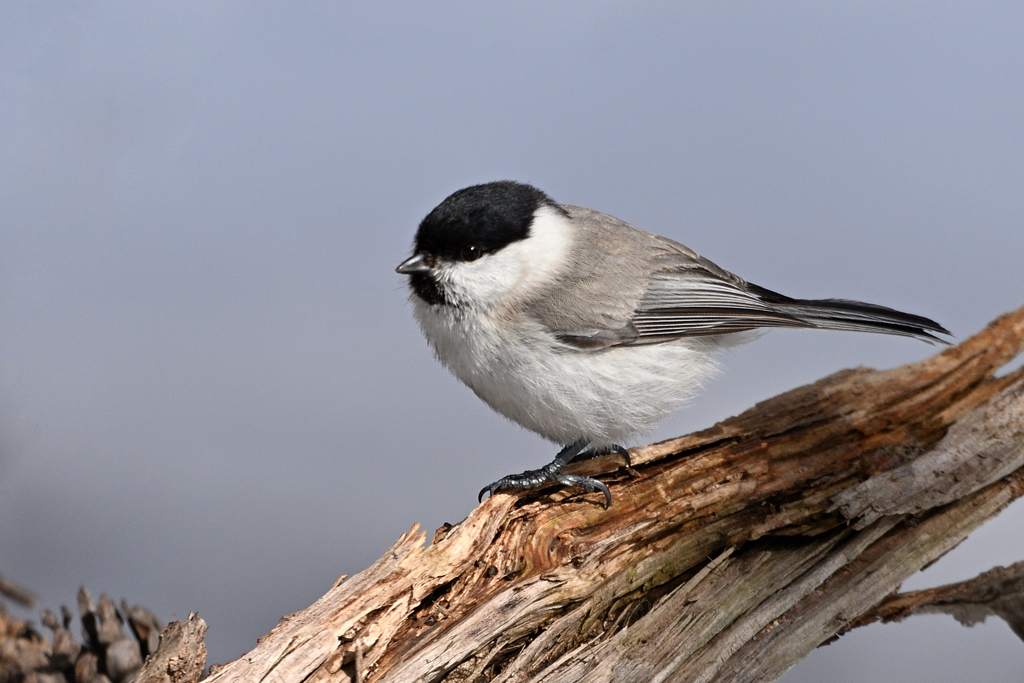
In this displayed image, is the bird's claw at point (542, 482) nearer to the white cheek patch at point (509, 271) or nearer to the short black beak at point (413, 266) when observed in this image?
the white cheek patch at point (509, 271)

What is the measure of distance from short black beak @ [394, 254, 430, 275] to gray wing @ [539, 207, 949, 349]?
1.21 ft

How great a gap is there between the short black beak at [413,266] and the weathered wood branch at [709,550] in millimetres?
718

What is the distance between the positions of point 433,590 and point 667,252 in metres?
1.32

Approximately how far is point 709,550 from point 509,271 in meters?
1.03

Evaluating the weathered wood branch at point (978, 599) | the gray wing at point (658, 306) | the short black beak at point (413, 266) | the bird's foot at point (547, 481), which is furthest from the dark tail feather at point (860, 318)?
the short black beak at point (413, 266)

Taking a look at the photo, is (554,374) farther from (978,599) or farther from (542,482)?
(978,599)

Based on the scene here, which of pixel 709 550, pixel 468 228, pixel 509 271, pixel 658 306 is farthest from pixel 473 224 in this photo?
pixel 709 550

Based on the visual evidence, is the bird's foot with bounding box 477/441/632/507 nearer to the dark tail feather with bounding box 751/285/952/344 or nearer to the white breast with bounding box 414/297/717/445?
the white breast with bounding box 414/297/717/445

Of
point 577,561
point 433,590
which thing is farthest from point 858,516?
point 433,590

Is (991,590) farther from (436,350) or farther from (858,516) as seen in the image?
(436,350)

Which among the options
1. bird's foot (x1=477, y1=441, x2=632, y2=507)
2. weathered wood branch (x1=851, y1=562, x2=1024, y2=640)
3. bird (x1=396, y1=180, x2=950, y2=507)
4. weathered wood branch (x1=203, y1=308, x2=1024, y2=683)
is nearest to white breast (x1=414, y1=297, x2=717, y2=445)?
bird (x1=396, y1=180, x2=950, y2=507)

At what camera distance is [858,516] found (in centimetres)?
271

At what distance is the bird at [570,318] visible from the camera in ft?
8.45

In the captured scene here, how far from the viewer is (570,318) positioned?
102 inches
